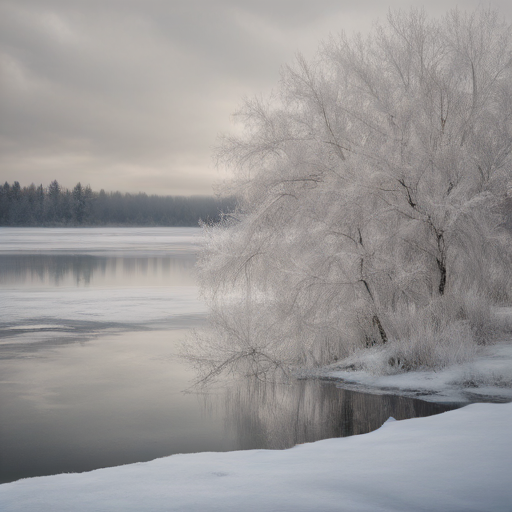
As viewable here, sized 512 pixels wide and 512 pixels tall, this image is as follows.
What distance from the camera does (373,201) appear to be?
35.9ft

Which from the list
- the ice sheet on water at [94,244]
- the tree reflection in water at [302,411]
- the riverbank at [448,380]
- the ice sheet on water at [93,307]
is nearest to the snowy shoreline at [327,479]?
the tree reflection in water at [302,411]

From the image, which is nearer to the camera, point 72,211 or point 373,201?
point 373,201

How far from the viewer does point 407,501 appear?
407 centimetres

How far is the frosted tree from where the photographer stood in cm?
1061

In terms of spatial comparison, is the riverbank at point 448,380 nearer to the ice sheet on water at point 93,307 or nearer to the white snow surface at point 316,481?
the white snow surface at point 316,481

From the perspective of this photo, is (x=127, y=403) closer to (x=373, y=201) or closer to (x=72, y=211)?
(x=373, y=201)

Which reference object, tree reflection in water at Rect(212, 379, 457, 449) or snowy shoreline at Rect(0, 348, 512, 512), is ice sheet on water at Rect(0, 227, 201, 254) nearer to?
tree reflection in water at Rect(212, 379, 457, 449)

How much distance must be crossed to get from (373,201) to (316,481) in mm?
7229

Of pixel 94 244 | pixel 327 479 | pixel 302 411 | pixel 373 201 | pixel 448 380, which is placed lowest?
pixel 302 411

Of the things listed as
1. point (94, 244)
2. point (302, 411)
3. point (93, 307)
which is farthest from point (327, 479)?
point (94, 244)

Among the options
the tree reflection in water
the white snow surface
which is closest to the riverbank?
the tree reflection in water

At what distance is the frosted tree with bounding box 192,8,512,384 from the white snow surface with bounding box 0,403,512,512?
462cm

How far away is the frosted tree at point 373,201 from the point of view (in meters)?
10.6

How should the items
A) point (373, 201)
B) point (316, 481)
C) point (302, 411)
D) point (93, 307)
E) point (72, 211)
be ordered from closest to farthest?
point (316, 481) → point (302, 411) → point (373, 201) → point (93, 307) → point (72, 211)
